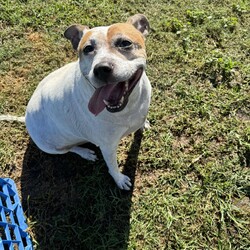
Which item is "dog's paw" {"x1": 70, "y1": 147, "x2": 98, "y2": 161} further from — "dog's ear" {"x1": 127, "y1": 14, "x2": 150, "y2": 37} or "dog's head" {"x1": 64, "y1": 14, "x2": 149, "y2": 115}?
"dog's ear" {"x1": 127, "y1": 14, "x2": 150, "y2": 37}

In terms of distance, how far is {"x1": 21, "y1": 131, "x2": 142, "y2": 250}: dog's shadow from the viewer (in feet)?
14.2

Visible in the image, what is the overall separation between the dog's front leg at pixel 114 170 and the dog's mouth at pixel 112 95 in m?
0.75

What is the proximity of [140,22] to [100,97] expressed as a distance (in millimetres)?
999

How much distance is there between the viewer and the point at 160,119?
5.09 m

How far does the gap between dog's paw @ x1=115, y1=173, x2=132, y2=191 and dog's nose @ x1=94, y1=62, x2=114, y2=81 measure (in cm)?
175

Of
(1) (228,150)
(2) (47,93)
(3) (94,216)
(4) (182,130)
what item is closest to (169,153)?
(4) (182,130)

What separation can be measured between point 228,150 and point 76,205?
2.11 metres

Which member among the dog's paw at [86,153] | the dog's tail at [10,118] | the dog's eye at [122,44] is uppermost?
the dog's eye at [122,44]

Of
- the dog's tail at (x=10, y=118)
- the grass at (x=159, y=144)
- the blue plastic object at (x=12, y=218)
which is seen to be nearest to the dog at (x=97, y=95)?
the grass at (x=159, y=144)

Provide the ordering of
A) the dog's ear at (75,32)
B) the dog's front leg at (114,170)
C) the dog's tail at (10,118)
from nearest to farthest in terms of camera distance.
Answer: the dog's ear at (75,32)
the dog's front leg at (114,170)
the dog's tail at (10,118)

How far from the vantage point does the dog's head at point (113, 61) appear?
305cm

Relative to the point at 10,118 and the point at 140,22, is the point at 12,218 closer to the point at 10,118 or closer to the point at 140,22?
the point at 10,118

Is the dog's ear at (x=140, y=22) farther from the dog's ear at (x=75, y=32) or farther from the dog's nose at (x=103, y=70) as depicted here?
the dog's nose at (x=103, y=70)

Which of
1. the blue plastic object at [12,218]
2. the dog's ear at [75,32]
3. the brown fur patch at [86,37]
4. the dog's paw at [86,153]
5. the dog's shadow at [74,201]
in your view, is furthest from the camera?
the dog's paw at [86,153]
